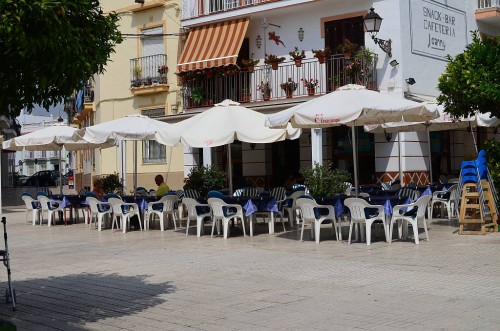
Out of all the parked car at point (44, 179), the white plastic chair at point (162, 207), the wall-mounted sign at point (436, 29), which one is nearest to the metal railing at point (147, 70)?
the wall-mounted sign at point (436, 29)

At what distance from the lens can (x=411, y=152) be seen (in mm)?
20062

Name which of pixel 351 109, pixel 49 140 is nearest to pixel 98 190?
pixel 49 140

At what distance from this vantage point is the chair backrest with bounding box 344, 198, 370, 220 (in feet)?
40.4

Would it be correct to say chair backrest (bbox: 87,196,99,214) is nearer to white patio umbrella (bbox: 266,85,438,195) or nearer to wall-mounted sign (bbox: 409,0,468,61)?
white patio umbrella (bbox: 266,85,438,195)

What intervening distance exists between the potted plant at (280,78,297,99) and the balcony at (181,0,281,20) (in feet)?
11.5

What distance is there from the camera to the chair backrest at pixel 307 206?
42.6 ft

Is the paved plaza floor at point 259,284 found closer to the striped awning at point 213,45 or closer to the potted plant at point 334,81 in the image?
the potted plant at point 334,81

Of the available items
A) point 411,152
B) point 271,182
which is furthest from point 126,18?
point 411,152

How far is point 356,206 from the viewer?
12.4 metres

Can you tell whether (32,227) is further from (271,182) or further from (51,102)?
(51,102)

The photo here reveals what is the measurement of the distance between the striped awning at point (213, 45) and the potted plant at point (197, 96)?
0.83 meters

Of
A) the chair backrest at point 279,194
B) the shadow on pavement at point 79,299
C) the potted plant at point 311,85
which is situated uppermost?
the potted plant at point 311,85

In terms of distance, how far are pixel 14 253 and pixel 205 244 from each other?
372 cm

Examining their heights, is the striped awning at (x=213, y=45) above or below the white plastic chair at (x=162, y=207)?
above
